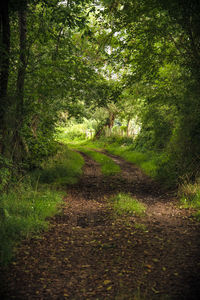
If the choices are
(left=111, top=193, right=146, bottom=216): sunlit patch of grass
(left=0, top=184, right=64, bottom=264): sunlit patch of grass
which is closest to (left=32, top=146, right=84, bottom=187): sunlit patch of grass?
(left=0, top=184, right=64, bottom=264): sunlit patch of grass

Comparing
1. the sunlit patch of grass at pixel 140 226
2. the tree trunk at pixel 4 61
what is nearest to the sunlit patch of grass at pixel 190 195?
the sunlit patch of grass at pixel 140 226

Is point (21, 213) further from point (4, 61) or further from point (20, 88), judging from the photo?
point (4, 61)

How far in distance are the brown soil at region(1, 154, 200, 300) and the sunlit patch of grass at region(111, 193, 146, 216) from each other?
0.86 ft

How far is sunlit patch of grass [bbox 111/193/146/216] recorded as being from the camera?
25.5 ft

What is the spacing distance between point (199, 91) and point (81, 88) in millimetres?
4730

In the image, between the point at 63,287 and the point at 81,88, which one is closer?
the point at 63,287

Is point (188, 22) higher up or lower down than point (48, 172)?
higher up

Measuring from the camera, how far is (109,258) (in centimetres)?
502

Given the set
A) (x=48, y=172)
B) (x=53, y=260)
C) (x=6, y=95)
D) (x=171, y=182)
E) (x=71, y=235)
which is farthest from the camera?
(x=48, y=172)

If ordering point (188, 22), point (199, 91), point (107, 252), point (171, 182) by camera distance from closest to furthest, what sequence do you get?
1. point (107, 252)
2. point (188, 22)
3. point (199, 91)
4. point (171, 182)

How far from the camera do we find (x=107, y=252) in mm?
5285

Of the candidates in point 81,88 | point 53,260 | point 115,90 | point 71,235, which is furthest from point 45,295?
point 115,90

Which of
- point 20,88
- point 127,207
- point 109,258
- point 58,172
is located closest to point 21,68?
point 20,88

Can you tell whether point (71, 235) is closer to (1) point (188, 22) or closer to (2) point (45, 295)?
(2) point (45, 295)
